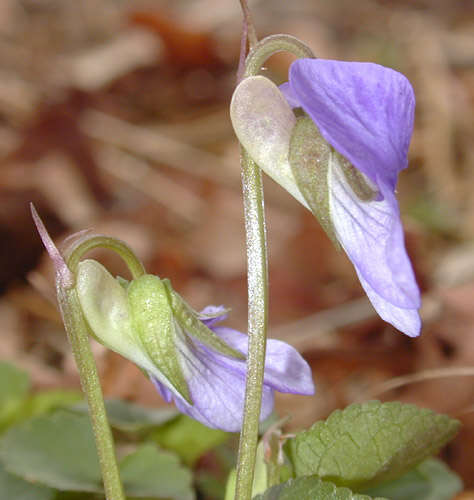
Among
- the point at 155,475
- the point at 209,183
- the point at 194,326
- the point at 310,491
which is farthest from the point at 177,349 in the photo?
the point at 209,183

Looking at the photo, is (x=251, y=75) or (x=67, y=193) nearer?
(x=251, y=75)

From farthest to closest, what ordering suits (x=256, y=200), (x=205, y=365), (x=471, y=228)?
(x=471, y=228)
(x=205, y=365)
(x=256, y=200)

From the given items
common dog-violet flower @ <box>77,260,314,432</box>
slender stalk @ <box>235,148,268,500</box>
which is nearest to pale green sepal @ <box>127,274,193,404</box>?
common dog-violet flower @ <box>77,260,314,432</box>

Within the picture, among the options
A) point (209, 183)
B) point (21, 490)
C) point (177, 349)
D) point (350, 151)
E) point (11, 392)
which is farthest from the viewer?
point (209, 183)

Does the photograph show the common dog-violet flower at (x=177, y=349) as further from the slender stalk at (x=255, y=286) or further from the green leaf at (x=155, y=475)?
the green leaf at (x=155, y=475)

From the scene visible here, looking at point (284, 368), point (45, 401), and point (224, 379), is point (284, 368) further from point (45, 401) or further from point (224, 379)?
point (45, 401)

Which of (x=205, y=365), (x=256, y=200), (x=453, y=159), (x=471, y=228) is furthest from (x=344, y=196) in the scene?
(x=453, y=159)

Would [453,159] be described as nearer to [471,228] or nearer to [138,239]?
[471,228]
